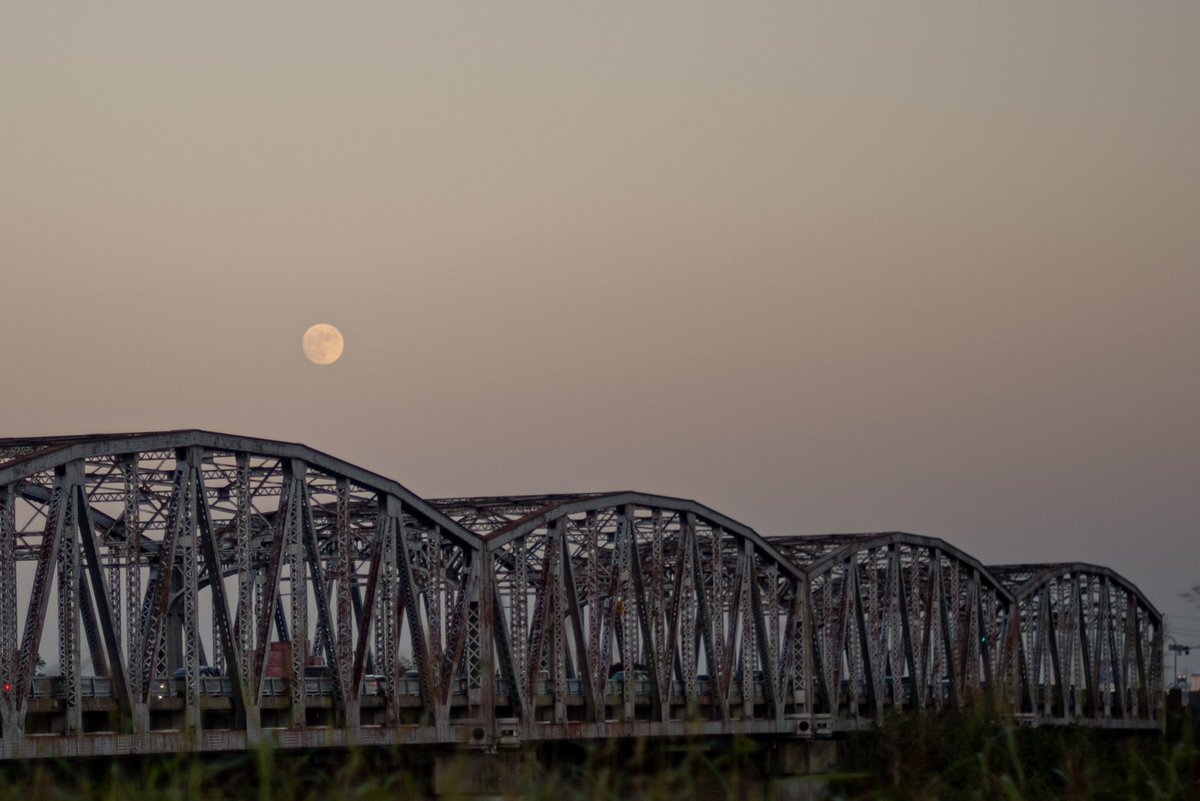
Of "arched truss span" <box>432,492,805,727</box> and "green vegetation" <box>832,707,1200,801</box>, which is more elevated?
"arched truss span" <box>432,492,805,727</box>

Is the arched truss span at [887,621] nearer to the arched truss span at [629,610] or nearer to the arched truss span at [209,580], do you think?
the arched truss span at [629,610]

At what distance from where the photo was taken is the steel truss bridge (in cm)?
4759

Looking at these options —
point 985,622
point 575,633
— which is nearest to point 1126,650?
point 985,622

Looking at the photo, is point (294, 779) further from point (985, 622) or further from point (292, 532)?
point (985, 622)

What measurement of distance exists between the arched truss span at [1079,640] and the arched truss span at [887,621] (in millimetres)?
6469

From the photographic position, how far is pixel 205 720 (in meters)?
56.1

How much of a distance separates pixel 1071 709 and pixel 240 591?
90559 millimetres

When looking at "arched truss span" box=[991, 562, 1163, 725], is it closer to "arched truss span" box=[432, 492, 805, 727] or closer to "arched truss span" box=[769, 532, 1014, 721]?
"arched truss span" box=[769, 532, 1014, 721]

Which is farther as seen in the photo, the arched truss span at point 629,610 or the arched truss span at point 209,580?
the arched truss span at point 629,610

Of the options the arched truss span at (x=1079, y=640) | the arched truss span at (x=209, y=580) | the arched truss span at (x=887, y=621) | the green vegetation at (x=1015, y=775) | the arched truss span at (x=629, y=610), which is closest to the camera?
the green vegetation at (x=1015, y=775)

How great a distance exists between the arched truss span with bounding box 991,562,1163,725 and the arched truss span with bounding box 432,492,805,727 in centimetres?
3481

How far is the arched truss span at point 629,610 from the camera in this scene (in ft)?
225

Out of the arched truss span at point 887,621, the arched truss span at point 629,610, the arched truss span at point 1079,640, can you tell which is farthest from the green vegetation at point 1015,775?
the arched truss span at point 1079,640

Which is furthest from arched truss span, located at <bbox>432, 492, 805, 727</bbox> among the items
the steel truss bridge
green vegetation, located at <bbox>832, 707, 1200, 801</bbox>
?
green vegetation, located at <bbox>832, 707, 1200, 801</bbox>
